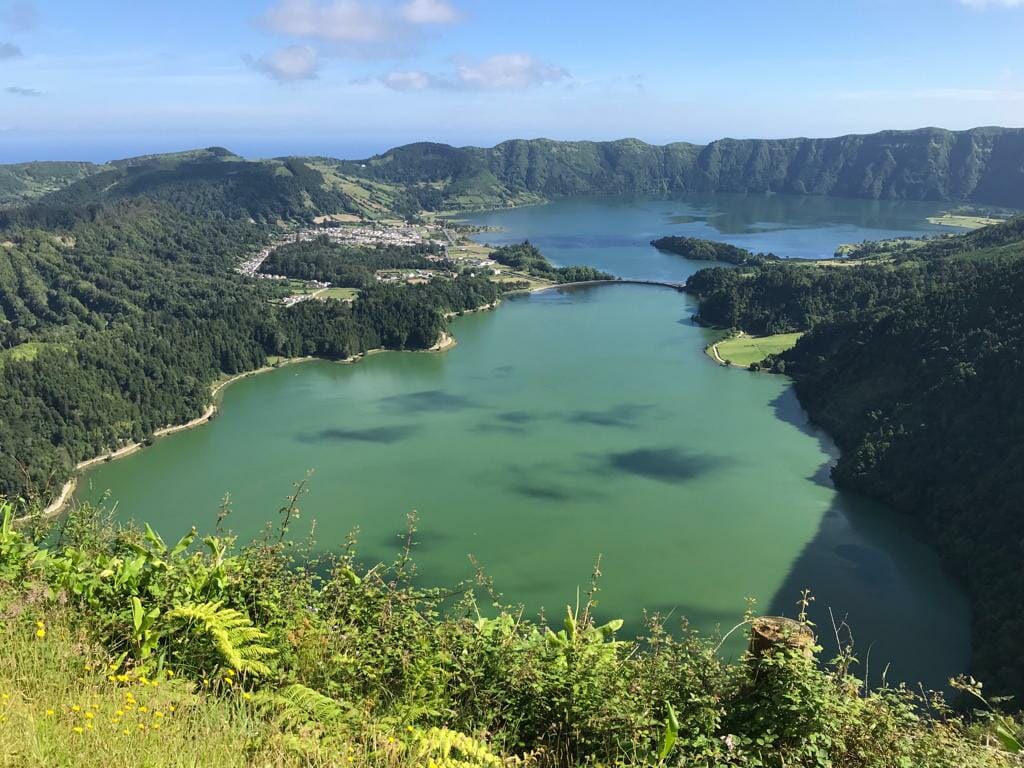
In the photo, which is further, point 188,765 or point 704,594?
point 704,594

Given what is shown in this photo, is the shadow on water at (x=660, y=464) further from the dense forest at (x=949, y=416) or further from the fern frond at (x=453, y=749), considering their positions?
the fern frond at (x=453, y=749)

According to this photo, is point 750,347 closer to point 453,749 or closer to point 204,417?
point 204,417

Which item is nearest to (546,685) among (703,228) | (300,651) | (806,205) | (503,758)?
(503,758)

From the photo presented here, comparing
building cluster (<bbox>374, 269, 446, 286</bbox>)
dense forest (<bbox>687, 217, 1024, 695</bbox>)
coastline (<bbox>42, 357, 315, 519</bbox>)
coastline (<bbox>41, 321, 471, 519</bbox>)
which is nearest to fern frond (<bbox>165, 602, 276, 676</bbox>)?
coastline (<bbox>41, 321, 471, 519</bbox>)

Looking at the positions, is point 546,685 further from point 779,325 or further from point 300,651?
point 779,325

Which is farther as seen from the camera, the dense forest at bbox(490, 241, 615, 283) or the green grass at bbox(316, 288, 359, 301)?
the dense forest at bbox(490, 241, 615, 283)

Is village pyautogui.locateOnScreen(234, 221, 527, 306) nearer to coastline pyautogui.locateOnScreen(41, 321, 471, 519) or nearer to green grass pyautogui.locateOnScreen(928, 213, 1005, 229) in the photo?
coastline pyautogui.locateOnScreen(41, 321, 471, 519)
